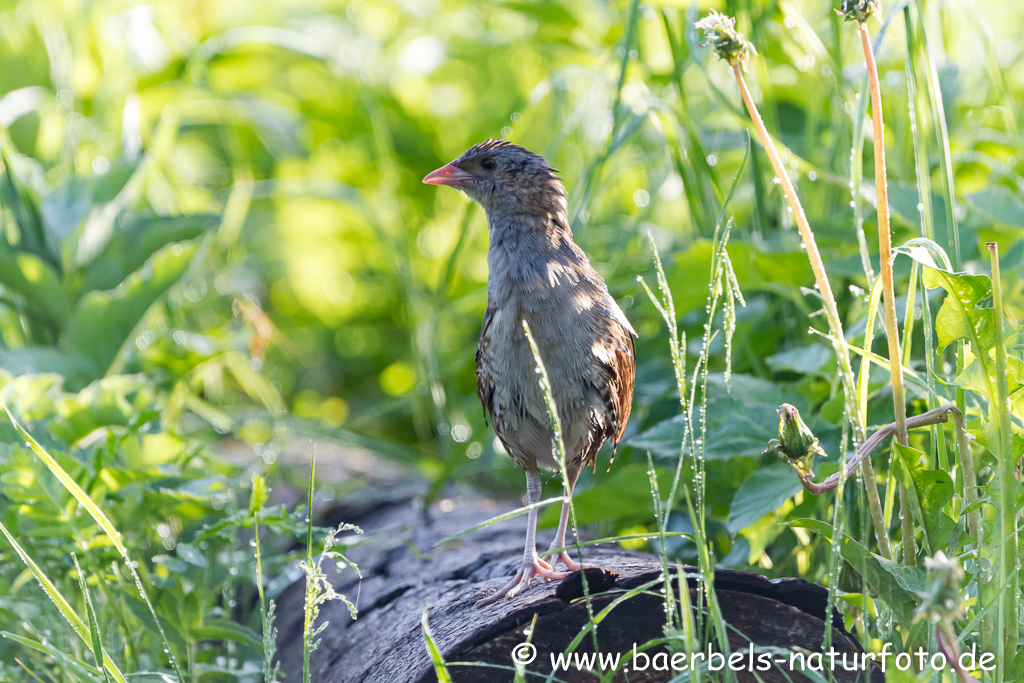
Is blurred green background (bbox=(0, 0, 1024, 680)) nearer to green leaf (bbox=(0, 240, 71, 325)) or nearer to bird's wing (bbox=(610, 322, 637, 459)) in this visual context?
green leaf (bbox=(0, 240, 71, 325))

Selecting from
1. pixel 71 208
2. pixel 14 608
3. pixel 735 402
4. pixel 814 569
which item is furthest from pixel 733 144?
pixel 14 608

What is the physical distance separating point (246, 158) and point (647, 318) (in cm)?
335

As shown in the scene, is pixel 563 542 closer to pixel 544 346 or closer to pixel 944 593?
pixel 544 346

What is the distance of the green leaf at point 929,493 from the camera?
165 cm

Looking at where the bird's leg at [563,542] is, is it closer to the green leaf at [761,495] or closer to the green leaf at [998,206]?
the green leaf at [761,495]

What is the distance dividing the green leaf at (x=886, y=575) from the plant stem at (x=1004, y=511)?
0.46 ft

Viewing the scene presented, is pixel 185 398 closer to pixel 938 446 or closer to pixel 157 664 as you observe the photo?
pixel 157 664

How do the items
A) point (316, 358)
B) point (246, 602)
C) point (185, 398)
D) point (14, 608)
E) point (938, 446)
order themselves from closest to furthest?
point (938, 446) < point (14, 608) < point (246, 602) < point (185, 398) < point (316, 358)

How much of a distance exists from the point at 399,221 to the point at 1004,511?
10.7 feet

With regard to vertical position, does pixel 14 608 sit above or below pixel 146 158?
below

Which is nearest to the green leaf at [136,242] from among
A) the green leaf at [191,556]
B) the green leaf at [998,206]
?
the green leaf at [191,556]

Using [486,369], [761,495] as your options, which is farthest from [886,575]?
[486,369]

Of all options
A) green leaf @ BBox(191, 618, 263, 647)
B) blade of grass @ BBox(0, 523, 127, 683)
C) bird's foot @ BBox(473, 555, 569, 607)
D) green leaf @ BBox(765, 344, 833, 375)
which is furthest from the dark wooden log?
green leaf @ BBox(765, 344, 833, 375)

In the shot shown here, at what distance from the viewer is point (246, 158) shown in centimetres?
554
